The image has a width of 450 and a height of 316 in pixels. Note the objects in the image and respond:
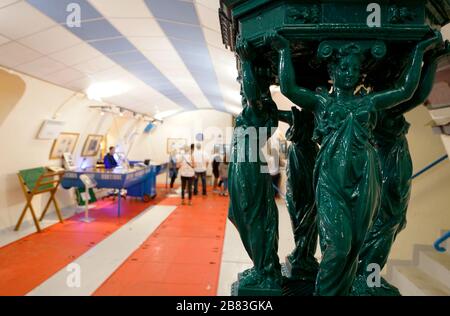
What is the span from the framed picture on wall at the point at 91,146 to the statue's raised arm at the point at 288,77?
9.07m

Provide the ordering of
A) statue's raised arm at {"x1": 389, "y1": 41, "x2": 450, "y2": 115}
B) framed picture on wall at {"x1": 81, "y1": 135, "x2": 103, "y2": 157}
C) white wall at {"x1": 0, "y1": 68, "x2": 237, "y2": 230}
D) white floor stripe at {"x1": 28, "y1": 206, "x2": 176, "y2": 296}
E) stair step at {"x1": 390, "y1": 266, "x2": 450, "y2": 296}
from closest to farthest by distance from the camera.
→ statue's raised arm at {"x1": 389, "y1": 41, "x2": 450, "y2": 115} < stair step at {"x1": 390, "y1": 266, "x2": 450, "y2": 296} < white floor stripe at {"x1": 28, "y1": 206, "x2": 176, "y2": 296} < white wall at {"x1": 0, "y1": 68, "x2": 237, "y2": 230} < framed picture on wall at {"x1": 81, "y1": 135, "x2": 103, "y2": 157}

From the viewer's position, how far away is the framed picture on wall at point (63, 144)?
24.4 ft

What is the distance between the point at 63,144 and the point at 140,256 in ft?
15.5

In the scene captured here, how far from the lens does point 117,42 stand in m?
4.52

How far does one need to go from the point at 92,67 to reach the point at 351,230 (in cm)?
569

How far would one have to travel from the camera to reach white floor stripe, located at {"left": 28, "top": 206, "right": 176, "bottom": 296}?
138 inches

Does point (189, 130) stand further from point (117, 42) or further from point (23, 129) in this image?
point (117, 42)

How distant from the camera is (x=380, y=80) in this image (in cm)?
122

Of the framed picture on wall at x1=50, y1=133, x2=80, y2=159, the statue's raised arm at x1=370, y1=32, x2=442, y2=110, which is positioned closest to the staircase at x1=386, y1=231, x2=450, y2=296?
the statue's raised arm at x1=370, y1=32, x2=442, y2=110

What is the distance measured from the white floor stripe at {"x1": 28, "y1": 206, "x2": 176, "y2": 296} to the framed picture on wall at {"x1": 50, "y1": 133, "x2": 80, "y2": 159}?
283 cm

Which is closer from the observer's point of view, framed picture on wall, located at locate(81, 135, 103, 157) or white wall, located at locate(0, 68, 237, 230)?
white wall, located at locate(0, 68, 237, 230)

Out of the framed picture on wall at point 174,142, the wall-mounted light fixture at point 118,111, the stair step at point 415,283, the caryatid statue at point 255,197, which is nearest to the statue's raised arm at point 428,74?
the caryatid statue at point 255,197

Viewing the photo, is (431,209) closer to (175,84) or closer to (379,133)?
(379,133)

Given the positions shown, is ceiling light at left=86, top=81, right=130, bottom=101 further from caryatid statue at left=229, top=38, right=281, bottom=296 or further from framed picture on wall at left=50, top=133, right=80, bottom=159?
caryatid statue at left=229, top=38, right=281, bottom=296
